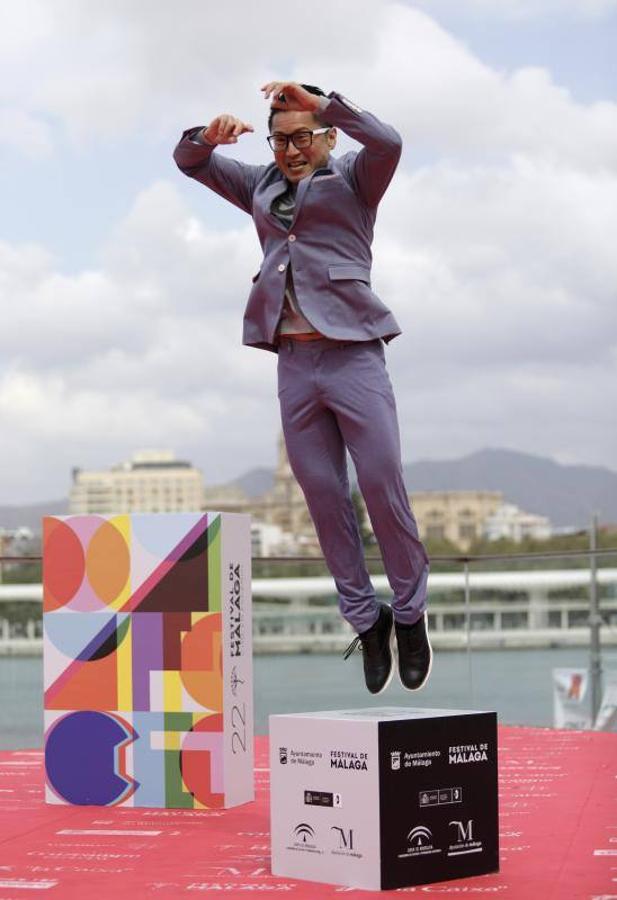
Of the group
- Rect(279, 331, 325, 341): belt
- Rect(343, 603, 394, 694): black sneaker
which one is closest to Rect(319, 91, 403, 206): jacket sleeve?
Rect(279, 331, 325, 341): belt

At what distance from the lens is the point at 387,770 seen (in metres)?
2.79

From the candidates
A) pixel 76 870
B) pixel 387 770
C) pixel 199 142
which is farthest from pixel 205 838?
pixel 199 142

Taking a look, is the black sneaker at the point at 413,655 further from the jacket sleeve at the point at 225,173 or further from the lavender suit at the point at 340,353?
the jacket sleeve at the point at 225,173

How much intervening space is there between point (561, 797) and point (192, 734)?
1028 millimetres

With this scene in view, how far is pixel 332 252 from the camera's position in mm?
3457

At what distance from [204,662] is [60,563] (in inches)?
22.8

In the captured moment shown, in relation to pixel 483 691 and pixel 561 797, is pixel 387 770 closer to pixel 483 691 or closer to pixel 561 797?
pixel 561 797

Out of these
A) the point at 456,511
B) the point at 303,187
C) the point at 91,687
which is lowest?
the point at 91,687

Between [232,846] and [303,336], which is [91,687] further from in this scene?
[303,336]

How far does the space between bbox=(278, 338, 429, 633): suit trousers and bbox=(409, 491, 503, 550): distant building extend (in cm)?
9528

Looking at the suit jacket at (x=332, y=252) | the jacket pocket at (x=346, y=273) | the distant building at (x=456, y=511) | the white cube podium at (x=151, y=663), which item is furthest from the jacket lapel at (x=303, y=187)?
the distant building at (x=456, y=511)

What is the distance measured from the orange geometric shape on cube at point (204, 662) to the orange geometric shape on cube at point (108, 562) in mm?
285

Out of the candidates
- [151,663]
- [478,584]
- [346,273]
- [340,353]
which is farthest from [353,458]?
[478,584]

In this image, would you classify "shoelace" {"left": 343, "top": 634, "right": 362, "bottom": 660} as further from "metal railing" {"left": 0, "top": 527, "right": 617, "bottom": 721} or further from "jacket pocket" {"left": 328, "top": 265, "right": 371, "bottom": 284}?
"metal railing" {"left": 0, "top": 527, "right": 617, "bottom": 721}
